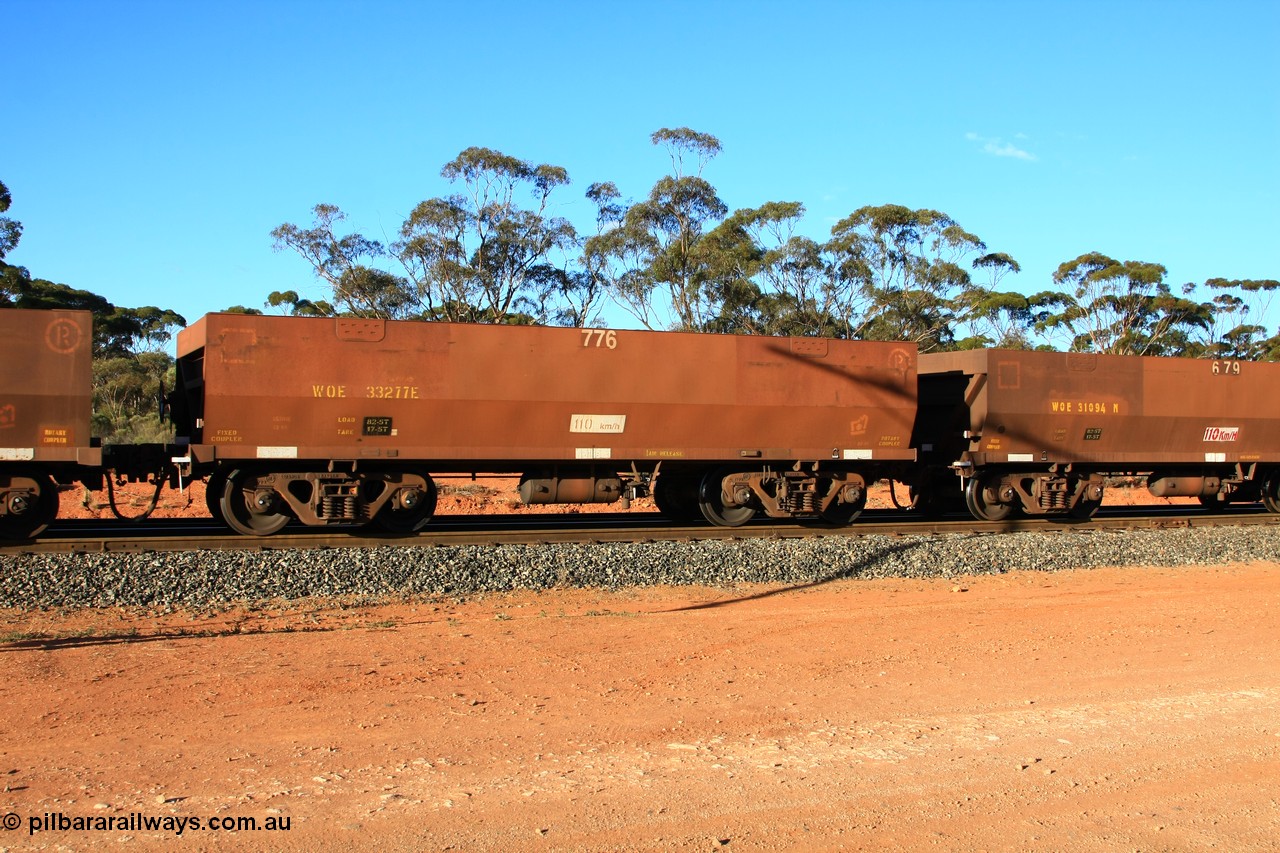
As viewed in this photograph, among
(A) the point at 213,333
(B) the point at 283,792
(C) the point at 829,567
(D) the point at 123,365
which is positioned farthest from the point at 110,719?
(D) the point at 123,365

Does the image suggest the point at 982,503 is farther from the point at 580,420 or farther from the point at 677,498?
the point at 580,420

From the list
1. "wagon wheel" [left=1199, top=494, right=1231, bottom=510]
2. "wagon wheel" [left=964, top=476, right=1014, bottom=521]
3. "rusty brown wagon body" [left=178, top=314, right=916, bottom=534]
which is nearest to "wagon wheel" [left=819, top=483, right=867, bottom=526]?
"rusty brown wagon body" [left=178, top=314, right=916, bottom=534]

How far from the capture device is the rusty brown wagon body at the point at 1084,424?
653 inches

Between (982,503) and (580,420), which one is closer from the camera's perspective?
(580,420)

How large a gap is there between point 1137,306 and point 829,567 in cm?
4605

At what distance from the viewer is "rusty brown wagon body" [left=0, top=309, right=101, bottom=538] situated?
38.2 ft

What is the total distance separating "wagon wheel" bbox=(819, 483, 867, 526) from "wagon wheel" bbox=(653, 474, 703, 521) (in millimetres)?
2018

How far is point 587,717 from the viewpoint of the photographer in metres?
6.21

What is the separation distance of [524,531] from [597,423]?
1815mm

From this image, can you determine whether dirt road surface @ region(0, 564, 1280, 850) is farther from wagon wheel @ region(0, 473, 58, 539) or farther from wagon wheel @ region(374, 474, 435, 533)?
wagon wheel @ region(374, 474, 435, 533)

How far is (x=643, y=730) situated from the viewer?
5.95m

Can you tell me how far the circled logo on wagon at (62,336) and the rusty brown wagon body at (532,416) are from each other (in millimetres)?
1391

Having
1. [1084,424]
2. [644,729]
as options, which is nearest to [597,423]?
[644,729]

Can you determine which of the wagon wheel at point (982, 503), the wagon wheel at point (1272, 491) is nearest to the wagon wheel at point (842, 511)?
the wagon wheel at point (982, 503)
